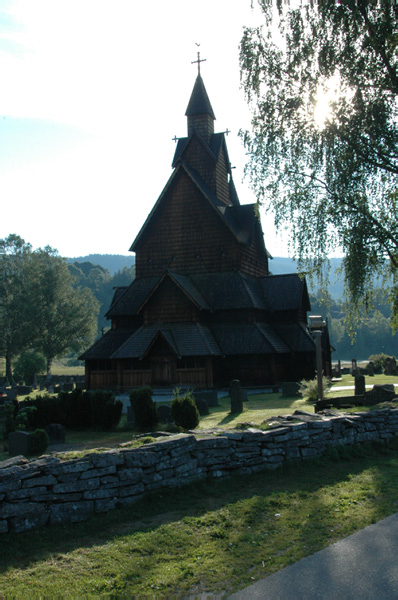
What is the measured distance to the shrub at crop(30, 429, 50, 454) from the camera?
13.5 metres

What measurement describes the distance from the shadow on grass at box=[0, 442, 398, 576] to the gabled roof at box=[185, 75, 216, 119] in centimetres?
3487

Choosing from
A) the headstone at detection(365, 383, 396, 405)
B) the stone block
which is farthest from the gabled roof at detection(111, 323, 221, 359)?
the stone block

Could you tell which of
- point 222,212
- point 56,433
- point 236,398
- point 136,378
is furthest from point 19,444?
point 222,212

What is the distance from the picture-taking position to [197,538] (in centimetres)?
661

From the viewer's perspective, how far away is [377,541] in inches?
246

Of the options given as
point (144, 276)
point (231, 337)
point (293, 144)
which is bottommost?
point (231, 337)

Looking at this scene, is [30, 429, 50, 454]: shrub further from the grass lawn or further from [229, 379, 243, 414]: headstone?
[229, 379, 243, 414]: headstone

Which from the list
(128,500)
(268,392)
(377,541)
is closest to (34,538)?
(128,500)

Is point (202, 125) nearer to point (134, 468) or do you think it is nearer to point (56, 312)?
point (56, 312)

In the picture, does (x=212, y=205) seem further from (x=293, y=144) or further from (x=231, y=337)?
(x=293, y=144)

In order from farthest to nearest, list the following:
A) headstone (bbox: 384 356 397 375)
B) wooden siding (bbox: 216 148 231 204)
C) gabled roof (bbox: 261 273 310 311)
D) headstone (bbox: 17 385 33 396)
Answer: headstone (bbox: 384 356 397 375) → headstone (bbox: 17 385 33 396) → wooden siding (bbox: 216 148 231 204) → gabled roof (bbox: 261 273 310 311)

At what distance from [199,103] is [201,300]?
1580 cm

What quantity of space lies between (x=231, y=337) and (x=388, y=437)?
69.7ft

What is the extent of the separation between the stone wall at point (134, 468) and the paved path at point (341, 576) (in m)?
2.95
